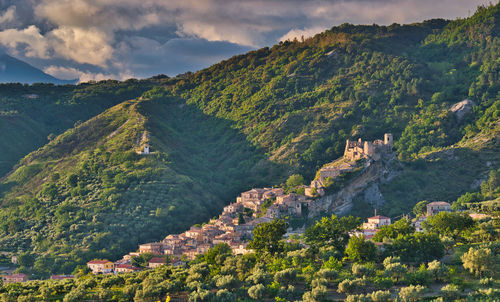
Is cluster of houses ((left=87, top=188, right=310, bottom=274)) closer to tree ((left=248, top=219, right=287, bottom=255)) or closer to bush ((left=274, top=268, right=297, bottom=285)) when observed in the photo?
tree ((left=248, top=219, right=287, bottom=255))

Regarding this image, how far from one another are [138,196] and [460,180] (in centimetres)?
5399

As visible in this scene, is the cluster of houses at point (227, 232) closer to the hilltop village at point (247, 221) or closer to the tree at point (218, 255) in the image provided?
the hilltop village at point (247, 221)

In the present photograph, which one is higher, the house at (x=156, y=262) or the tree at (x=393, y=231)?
the tree at (x=393, y=231)

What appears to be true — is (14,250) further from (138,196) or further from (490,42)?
(490,42)

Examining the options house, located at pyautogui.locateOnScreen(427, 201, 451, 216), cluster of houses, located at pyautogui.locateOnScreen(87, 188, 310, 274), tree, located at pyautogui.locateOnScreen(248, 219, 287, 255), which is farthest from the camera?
house, located at pyautogui.locateOnScreen(427, 201, 451, 216)

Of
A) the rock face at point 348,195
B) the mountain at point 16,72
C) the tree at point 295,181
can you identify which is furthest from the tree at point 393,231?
the mountain at point 16,72

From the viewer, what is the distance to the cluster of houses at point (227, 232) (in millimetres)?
78625

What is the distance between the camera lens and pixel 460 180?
10450cm

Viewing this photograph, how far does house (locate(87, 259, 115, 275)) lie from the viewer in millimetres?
77875

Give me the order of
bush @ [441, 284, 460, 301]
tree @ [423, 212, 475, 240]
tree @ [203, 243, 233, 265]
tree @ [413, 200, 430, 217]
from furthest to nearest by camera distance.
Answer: tree @ [413, 200, 430, 217] < tree @ [423, 212, 475, 240] < tree @ [203, 243, 233, 265] < bush @ [441, 284, 460, 301]

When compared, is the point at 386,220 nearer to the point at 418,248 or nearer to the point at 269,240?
the point at 269,240

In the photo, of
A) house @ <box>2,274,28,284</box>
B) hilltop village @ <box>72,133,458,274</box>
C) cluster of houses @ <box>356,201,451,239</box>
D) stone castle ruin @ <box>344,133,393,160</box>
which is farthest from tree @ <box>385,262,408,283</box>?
stone castle ruin @ <box>344,133,393,160</box>

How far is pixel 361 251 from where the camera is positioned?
55.3 meters

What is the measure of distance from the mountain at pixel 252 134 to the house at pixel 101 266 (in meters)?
4.37
